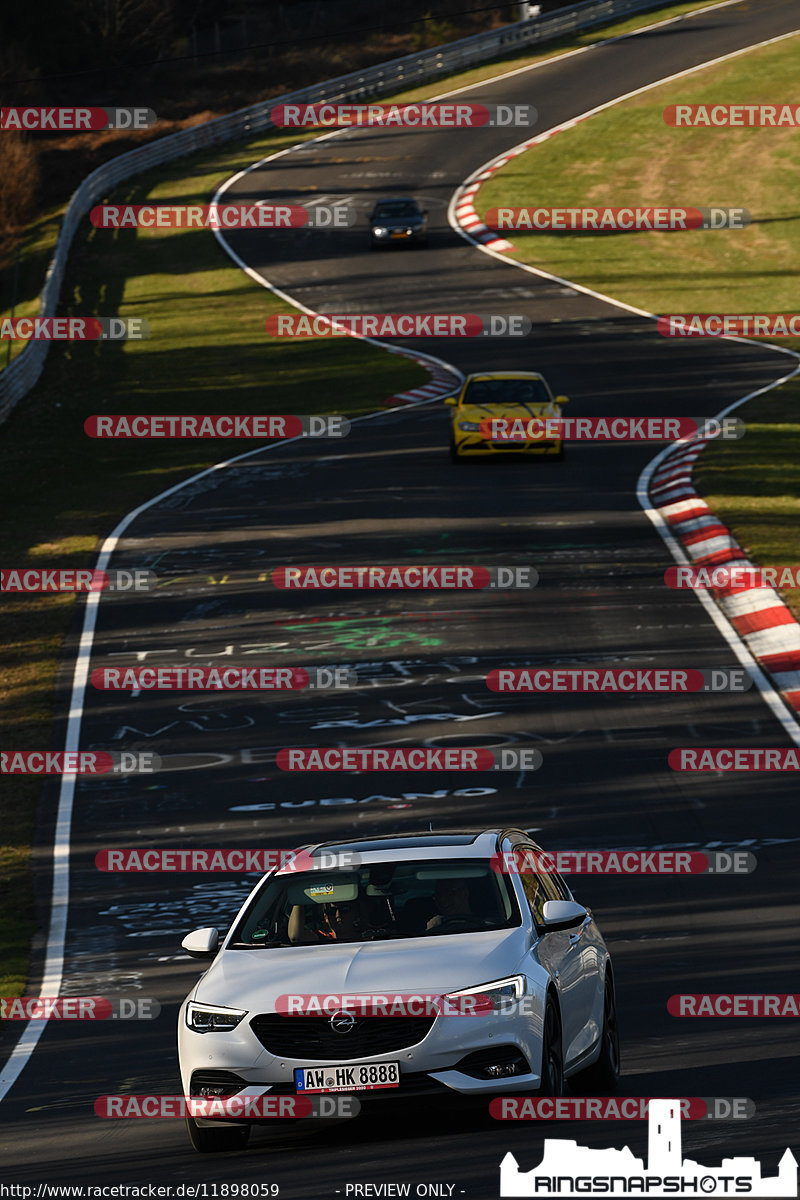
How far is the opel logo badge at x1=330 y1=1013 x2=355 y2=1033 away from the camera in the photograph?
8344 mm

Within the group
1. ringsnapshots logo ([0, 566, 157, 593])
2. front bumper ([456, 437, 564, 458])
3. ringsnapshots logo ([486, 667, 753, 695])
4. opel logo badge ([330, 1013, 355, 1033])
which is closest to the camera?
opel logo badge ([330, 1013, 355, 1033])

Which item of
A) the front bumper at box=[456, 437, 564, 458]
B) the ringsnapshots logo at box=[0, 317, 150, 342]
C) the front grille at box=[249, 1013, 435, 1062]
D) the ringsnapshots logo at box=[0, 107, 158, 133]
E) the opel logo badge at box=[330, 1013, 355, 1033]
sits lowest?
the front bumper at box=[456, 437, 564, 458]

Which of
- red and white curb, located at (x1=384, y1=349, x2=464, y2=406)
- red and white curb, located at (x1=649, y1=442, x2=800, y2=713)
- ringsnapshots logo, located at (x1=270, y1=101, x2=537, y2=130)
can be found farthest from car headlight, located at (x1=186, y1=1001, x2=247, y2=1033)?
ringsnapshots logo, located at (x1=270, y1=101, x2=537, y2=130)

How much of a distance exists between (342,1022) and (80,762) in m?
10.8

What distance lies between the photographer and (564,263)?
5228 cm

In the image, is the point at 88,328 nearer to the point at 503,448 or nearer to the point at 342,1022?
the point at 503,448

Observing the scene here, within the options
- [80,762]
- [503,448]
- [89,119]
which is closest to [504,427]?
[503,448]

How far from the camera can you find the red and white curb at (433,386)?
3791 centimetres

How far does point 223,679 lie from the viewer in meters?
20.8

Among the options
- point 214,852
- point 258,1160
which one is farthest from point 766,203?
point 258,1160

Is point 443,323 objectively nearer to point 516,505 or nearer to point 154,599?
point 516,505

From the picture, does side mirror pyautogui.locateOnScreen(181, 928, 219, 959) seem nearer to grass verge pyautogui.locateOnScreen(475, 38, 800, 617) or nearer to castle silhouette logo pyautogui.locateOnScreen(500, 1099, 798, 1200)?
castle silhouette logo pyautogui.locateOnScreen(500, 1099, 798, 1200)

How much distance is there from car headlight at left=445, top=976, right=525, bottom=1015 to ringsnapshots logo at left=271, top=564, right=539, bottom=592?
15333 millimetres

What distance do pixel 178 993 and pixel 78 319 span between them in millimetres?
37075
